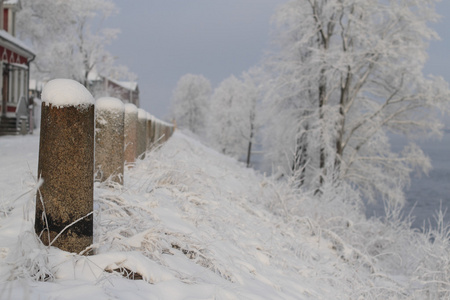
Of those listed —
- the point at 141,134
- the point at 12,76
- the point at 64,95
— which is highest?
the point at 12,76

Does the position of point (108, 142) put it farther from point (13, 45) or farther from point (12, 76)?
point (12, 76)

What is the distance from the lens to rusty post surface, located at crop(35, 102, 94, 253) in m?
1.81

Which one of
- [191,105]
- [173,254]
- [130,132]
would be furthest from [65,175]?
[191,105]

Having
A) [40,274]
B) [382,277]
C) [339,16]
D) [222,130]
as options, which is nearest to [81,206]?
[40,274]

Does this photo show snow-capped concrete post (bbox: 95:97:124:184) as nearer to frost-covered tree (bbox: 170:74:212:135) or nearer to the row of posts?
the row of posts

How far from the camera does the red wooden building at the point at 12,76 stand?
52.5 feet

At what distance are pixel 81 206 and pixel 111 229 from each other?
394 mm

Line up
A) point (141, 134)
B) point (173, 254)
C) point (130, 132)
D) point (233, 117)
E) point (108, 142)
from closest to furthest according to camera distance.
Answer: point (173, 254) → point (108, 142) → point (130, 132) → point (141, 134) → point (233, 117)

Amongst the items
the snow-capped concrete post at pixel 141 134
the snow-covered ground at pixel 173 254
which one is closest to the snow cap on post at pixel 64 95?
the snow-covered ground at pixel 173 254

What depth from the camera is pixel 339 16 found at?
13.4 meters

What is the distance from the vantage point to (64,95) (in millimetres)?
1807

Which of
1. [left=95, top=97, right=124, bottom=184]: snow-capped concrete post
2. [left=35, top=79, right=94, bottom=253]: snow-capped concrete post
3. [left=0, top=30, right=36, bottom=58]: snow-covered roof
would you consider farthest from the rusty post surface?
[left=0, top=30, right=36, bottom=58]: snow-covered roof

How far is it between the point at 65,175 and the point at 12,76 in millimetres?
18813

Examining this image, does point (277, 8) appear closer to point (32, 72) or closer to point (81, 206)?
point (81, 206)
